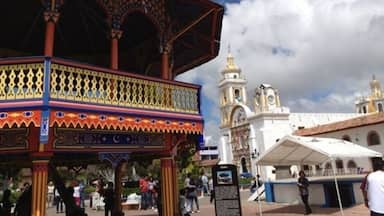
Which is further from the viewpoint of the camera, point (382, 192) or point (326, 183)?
point (326, 183)

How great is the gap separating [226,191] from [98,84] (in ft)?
14.5

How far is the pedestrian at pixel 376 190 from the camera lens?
530 centimetres

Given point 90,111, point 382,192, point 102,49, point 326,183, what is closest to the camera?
point 382,192

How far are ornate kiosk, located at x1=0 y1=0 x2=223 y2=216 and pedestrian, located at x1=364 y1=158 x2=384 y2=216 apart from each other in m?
4.95

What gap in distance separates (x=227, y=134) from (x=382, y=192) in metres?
63.4

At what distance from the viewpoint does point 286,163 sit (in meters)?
16.4

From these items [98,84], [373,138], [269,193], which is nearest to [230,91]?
[373,138]

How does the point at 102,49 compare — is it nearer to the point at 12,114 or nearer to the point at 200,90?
the point at 200,90

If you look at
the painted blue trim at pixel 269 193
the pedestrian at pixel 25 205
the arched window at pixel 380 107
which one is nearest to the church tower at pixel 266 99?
the arched window at pixel 380 107

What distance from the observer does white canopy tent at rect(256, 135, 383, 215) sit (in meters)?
12.3

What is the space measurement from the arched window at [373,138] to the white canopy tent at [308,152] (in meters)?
20.9

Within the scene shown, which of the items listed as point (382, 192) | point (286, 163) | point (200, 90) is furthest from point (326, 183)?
point (382, 192)

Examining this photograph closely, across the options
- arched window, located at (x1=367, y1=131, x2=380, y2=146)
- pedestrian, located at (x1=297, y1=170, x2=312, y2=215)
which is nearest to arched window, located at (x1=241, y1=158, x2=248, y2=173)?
arched window, located at (x1=367, y1=131, x2=380, y2=146)

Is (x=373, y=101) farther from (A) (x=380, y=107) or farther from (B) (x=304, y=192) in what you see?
(B) (x=304, y=192)
